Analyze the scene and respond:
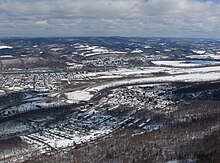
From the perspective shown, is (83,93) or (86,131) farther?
(83,93)

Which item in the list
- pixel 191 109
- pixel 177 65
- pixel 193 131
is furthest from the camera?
pixel 177 65

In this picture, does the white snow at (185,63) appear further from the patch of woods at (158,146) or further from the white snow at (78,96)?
the patch of woods at (158,146)

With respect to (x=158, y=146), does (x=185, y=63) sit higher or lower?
higher

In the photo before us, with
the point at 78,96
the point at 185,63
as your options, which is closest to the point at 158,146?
the point at 78,96

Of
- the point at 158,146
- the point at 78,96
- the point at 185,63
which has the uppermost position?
the point at 185,63

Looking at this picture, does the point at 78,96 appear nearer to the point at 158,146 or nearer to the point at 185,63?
the point at 158,146

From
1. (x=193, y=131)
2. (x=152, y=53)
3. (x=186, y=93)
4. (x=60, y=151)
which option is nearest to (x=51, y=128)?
(x=60, y=151)

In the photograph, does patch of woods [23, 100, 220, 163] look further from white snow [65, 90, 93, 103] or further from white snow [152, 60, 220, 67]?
white snow [152, 60, 220, 67]

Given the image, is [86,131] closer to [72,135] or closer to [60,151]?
[72,135]

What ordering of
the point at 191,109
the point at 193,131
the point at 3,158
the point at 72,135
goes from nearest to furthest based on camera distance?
the point at 3,158 < the point at 193,131 < the point at 72,135 < the point at 191,109

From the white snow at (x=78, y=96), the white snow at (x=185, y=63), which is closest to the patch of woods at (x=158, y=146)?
the white snow at (x=78, y=96)
